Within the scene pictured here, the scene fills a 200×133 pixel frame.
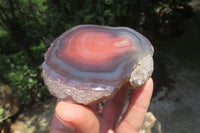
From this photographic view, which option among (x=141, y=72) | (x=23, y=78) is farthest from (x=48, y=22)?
(x=141, y=72)

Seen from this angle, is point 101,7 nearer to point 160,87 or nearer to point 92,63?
point 92,63

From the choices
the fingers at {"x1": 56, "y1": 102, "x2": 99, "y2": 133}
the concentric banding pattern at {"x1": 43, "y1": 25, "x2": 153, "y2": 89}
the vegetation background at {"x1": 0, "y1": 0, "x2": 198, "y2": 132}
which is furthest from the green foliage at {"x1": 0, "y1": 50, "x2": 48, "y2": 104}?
the fingers at {"x1": 56, "y1": 102, "x2": 99, "y2": 133}

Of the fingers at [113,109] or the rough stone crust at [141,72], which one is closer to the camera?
the rough stone crust at [141,72]

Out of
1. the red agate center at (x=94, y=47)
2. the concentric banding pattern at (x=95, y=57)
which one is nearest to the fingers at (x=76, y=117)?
the concentric banding pattern at (x=95, y=57)

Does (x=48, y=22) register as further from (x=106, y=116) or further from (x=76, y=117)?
(x=76, y=117)

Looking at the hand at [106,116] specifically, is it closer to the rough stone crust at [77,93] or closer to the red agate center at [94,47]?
the rough stone crust at [77,93]

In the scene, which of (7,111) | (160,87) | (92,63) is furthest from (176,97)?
(7,111)
